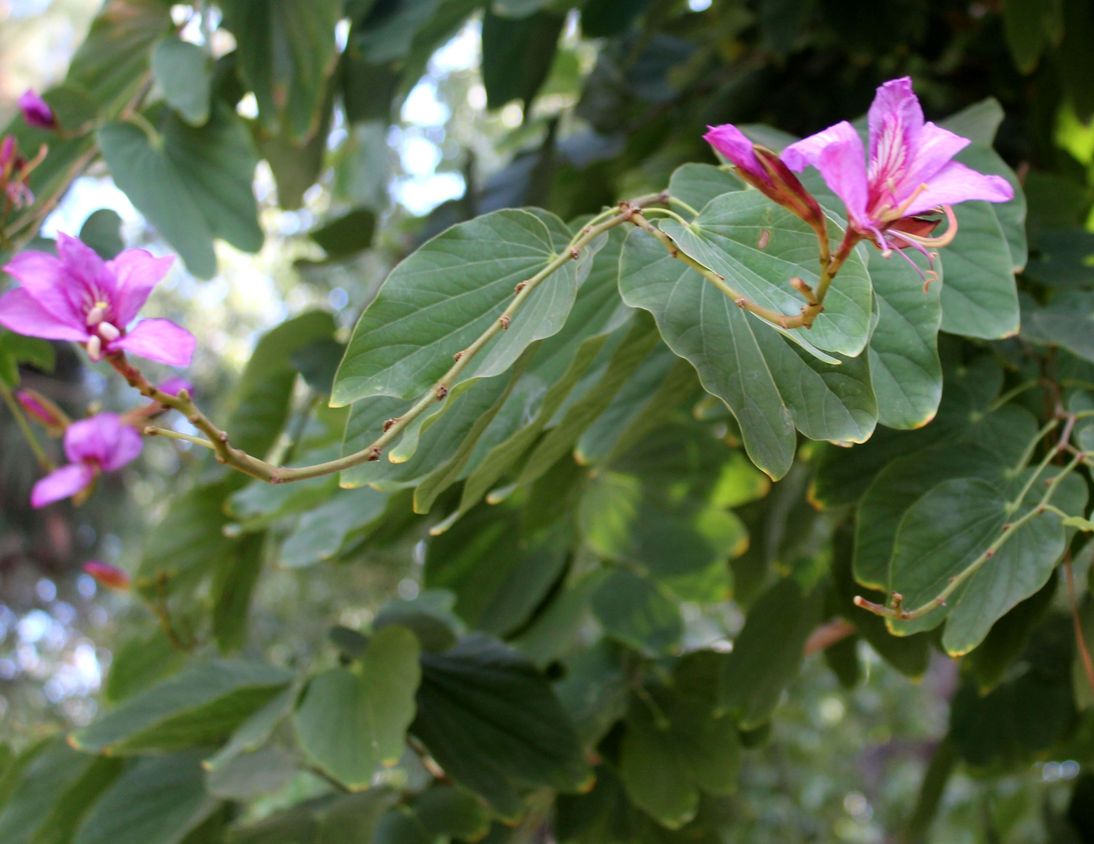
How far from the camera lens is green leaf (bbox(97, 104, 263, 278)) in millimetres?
911

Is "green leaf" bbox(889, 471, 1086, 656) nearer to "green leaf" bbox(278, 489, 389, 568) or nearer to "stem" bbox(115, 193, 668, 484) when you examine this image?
"stem" bbox(115, 193, 668, 484)

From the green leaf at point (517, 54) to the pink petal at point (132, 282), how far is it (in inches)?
28.8

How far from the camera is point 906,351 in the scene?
0.58 m

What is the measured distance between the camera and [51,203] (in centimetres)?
85

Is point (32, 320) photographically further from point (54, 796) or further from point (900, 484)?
point (54, 796)

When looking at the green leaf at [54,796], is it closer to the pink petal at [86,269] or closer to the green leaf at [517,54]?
the pink petal at [86,269]

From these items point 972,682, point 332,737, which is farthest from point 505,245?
point 972,682

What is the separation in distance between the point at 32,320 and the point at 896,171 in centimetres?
38

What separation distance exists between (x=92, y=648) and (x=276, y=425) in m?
3.71

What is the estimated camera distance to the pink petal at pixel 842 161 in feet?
1.32

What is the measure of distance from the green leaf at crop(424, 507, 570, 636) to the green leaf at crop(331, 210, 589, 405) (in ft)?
1.93

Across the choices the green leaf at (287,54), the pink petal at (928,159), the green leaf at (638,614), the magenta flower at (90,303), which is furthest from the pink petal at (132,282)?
the green leaf at (638,614)

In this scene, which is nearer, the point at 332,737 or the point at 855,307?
the point at 855,307

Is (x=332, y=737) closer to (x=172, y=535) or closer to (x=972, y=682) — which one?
(x=172, y=535)
